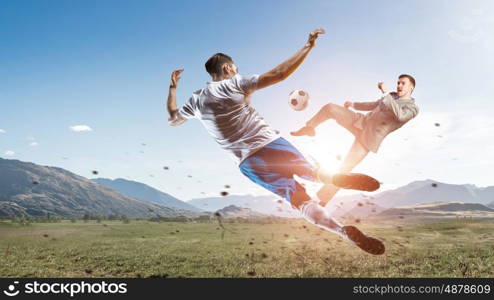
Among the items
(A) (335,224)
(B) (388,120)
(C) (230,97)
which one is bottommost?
(A) (335,224)

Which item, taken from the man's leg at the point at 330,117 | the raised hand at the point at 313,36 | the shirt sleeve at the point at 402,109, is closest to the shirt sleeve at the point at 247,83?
the raised hand at the point at 313,36

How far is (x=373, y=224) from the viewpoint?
78.2ft

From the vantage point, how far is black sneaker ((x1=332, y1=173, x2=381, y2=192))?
461 centimetres

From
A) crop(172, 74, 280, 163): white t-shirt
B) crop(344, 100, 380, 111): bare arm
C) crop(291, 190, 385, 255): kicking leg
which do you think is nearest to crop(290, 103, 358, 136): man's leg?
crop(344, 100, 380, 111): bare arm

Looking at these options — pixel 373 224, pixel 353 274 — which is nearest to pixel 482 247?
pixel 353 274

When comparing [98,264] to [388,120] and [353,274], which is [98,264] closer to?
[353,274]

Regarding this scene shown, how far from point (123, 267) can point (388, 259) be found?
8280 millimetres

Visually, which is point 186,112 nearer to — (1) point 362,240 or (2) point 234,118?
(2) point 234,118

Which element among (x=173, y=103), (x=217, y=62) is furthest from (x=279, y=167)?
(x=173, y=103)

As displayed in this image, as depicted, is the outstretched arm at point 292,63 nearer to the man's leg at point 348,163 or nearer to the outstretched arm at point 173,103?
the man's leg at point 348,163

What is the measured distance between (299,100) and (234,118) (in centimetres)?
108

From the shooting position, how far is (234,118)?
561 centimetres

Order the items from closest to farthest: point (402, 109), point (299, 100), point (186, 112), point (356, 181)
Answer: point (356, 181) < point (402, 109) < point (299, 100) < point (186, 112)

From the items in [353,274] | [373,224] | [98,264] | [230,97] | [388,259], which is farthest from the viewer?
[373,224]
